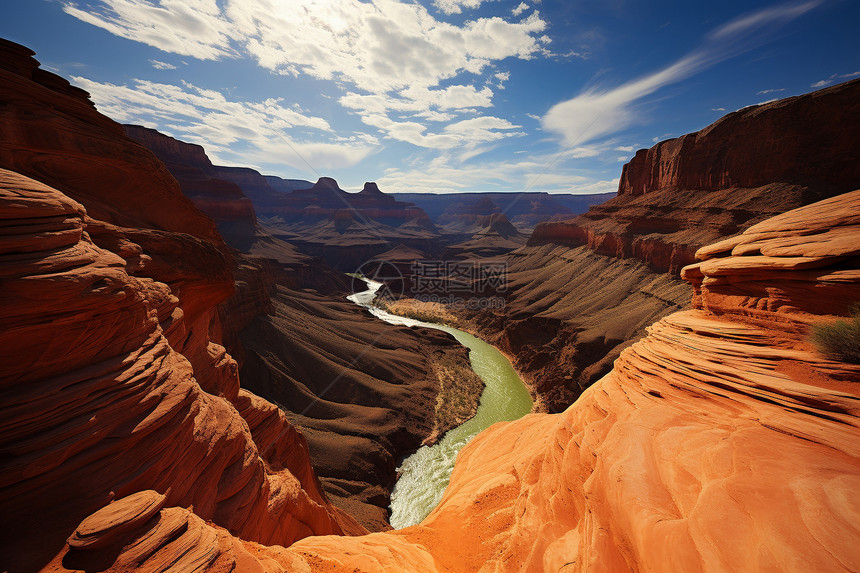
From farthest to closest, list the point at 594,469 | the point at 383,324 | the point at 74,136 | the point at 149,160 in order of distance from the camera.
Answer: the point at 383,324 → the point at 149,160 → the point at 74,136 → the point at 594,469

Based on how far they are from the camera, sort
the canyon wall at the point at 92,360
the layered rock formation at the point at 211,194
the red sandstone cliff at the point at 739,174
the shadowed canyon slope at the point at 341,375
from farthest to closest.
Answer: the layered rock formation at the point at 211,194 < the red sandstone cliff at the point at 739,174 < the shadowed canyon slope at the point at 341,375 < the canyon wall at the point at 92,360

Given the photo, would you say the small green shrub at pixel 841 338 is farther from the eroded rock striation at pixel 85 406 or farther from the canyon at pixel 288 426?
the eroded rock striation at pixel 85 406

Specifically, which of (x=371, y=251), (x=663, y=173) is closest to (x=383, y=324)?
(x=663, y=173)

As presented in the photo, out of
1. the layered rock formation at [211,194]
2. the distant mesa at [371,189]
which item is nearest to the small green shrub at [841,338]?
the layered rock formation at [211,194]

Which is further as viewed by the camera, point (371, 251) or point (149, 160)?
point (371, 251)

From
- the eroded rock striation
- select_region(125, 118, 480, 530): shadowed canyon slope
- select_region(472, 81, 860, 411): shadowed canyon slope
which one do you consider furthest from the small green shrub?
select_region(472, 81, 860, 411): shadowed canyon slope

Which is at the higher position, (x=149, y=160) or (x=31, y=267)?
(x=149, y=160)

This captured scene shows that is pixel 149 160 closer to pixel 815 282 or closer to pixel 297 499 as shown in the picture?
pixel 297 499
